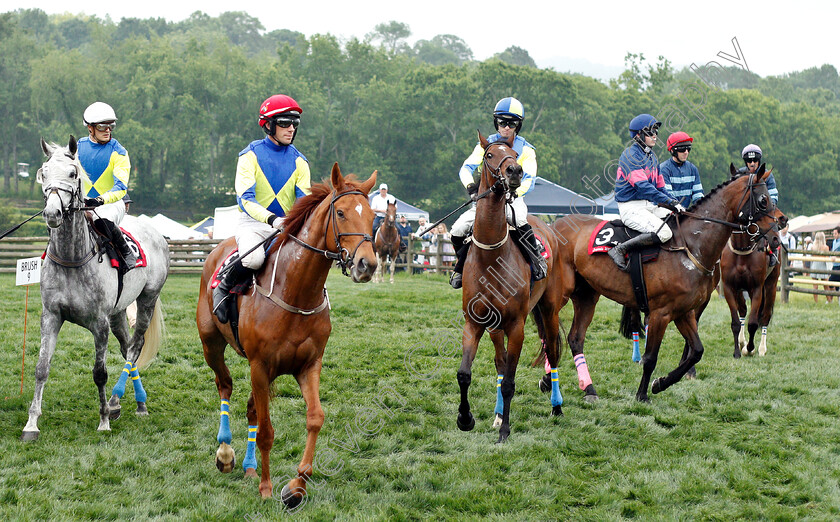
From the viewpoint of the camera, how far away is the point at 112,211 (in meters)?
6.56

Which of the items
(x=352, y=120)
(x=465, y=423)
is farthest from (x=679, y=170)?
(x=352, y=120)

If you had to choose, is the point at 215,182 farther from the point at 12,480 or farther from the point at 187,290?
the point at 12,480

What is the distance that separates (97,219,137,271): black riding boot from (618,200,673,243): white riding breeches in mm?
4857

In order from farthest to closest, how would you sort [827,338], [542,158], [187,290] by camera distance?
[542,158] < [187,290] < [827,338]

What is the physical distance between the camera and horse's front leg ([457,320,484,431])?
19.2ft

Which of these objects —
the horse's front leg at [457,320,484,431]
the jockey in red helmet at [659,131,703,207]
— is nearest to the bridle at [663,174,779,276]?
the jockey in red helmet at [659,131,703,207]

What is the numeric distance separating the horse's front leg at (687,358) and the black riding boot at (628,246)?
788 mm

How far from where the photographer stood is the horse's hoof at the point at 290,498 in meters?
4.40

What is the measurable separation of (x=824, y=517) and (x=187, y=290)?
13497mm

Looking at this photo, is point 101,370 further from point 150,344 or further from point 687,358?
point 687,358

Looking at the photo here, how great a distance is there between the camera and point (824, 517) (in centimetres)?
430

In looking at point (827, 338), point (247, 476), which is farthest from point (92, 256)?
point (827, 338)

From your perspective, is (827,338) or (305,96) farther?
(305,96)

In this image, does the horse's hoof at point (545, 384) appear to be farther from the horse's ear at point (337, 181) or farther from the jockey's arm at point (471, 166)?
the horse's ear at point (337, 181)
